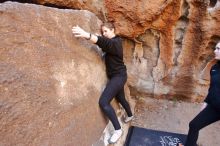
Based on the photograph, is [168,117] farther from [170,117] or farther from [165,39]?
[165,39]

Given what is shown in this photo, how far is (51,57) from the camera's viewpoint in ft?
6.72

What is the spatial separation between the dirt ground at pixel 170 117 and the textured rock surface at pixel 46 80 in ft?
3.11

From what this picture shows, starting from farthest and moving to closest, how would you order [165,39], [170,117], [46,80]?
[170,117] → [165,39] → [46,80]

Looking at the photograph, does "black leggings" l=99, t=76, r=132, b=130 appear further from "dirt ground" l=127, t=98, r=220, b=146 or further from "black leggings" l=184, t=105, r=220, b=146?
"dirt ground" l=127, t=98, r=220, b=146

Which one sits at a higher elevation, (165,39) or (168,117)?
(165,39)

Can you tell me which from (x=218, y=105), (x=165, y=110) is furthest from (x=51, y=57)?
(x=165, y=110)

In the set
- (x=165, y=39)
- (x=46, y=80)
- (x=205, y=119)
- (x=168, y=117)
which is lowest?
(x=168, y=117)

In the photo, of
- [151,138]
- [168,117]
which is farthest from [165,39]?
[151,138]

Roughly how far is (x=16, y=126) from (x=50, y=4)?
171 cm

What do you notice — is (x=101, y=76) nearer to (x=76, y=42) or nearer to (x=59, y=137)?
(x=76, y=42)

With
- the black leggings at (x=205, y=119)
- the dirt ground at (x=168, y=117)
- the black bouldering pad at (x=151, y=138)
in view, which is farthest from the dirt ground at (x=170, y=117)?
the black leggings at (x=205, y=119)

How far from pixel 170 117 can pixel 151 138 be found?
20.5 inches

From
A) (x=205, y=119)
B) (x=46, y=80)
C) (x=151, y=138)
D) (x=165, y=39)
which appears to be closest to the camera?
(x=46, y=80)

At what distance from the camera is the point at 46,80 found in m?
1.96
